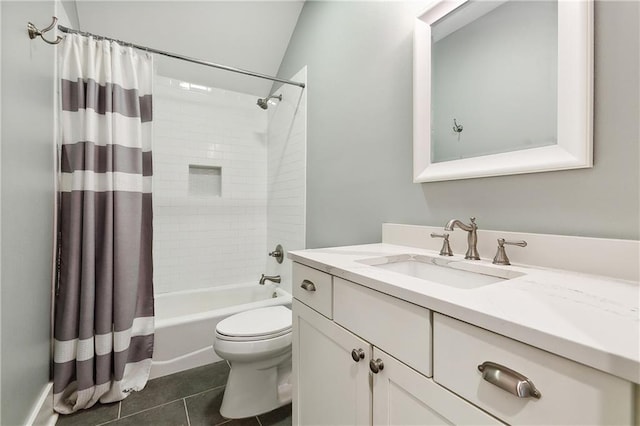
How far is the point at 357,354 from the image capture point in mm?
795

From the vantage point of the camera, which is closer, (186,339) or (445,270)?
(445,270)

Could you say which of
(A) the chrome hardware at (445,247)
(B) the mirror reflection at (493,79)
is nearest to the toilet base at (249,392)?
(A) the chrome hardware at (445,247)

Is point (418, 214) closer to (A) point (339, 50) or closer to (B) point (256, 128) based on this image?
(A) point (339, 50)

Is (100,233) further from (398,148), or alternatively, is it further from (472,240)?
(472,240)

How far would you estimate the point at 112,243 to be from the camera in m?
1.60

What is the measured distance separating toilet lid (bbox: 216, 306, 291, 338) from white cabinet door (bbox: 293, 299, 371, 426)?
0.34m

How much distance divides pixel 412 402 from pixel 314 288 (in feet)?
1.51

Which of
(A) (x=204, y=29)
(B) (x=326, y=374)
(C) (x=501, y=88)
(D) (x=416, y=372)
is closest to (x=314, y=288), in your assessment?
(B) (x=326, y=374)

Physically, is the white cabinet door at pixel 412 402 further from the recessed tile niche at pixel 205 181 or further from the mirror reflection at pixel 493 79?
the recessed tile niche at pixel 205 181

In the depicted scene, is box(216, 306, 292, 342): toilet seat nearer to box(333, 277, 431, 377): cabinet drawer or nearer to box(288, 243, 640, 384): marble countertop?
box(333, 277, 431, 377): cabinet drawer

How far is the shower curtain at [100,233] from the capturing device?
4.91ft

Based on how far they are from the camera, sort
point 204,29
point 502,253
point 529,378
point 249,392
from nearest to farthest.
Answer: point 529,378 < point 502,253 < point 249,392 < point 204,29

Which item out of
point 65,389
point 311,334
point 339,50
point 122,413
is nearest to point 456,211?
point 311,334

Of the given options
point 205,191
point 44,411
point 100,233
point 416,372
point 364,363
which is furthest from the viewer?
point 205,191
